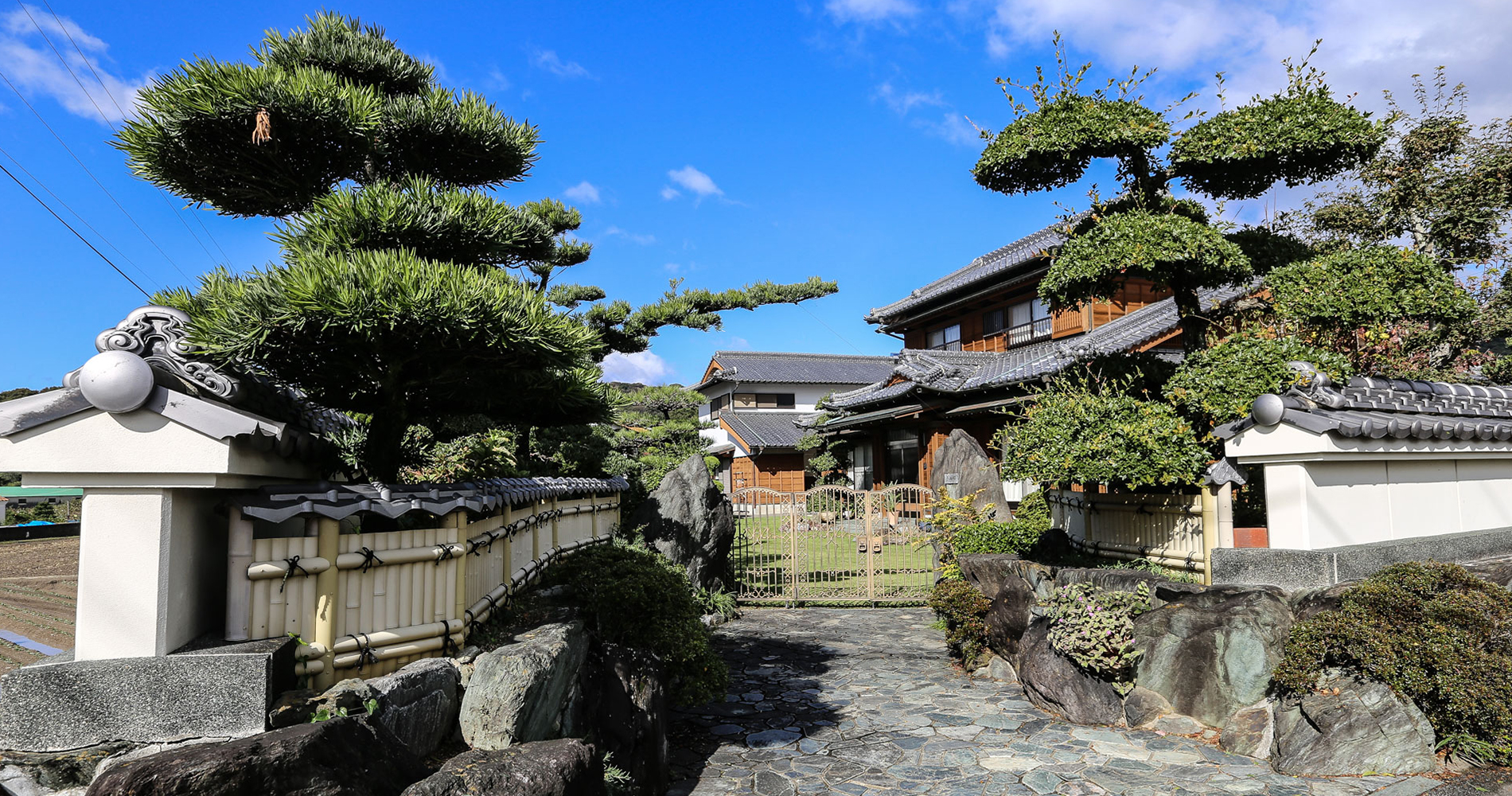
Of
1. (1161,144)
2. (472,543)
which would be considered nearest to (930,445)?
(1161,144)

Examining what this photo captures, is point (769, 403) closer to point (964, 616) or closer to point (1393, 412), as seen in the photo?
point (964, 616)

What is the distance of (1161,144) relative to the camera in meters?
9.26

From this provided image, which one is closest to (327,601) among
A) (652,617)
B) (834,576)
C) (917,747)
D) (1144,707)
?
(652,617)

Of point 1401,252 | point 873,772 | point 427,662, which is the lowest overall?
point 873,772

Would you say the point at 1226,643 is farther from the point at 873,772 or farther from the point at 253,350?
the point at 253,350

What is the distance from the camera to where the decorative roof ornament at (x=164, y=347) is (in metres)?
4.25

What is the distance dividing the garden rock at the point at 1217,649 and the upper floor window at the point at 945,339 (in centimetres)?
2110

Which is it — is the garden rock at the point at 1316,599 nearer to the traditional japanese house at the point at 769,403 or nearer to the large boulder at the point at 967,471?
the large boulder at the point at 967,471

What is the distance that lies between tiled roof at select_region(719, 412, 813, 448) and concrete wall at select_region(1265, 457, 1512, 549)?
80.4 feet

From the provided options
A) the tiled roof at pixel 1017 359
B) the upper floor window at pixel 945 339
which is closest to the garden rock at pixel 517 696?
the tiled roof at pixel 1017 359

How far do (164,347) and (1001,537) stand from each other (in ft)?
34.0

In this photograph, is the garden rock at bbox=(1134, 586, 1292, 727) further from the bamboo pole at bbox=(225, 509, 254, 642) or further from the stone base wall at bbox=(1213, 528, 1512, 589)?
the bamboo pole at bbox=(225, 509, 254, 642)

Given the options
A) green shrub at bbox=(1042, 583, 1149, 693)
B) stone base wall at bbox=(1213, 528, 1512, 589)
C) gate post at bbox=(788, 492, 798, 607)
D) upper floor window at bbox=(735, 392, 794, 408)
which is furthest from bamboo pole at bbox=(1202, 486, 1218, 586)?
upper floor window at bbox=(735, 392, 794, 408)

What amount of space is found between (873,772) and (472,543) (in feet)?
12.9
